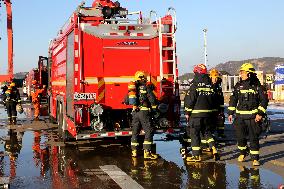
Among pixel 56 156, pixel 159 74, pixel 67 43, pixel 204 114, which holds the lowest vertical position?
pixel 56 156

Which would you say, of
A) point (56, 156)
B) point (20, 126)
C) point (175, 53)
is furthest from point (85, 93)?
point (20, 126)

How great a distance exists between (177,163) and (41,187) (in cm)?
289

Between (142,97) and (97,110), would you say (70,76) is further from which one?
(142,97)

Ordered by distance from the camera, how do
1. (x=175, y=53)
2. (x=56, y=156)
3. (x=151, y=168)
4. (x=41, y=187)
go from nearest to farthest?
(x=41, y=187), (x=151, y=168), (x=56, y=156), (x=175, y=53)

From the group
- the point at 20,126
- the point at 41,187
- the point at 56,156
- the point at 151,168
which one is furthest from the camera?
the point at 20,126

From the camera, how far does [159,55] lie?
10836 millimetres

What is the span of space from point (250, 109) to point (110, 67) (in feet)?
11.9

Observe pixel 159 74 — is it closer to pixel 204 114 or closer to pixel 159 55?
pixel 159 55

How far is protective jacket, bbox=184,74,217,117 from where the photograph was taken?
28.2 ft

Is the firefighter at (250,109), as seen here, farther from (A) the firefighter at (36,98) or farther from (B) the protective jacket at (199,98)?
(A) the firefighter at (36,98)

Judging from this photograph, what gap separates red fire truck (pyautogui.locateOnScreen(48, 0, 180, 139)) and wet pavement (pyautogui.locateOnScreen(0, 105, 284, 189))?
639 mm

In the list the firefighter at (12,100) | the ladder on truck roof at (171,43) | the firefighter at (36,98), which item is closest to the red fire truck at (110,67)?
the ladder on truck roof at (171,43)

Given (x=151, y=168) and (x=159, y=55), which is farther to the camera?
(x=159, y=55)

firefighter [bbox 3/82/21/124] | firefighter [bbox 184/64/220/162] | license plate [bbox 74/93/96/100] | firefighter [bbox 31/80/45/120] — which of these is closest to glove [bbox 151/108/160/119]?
firefighter [bbox 184/64/220/162]
